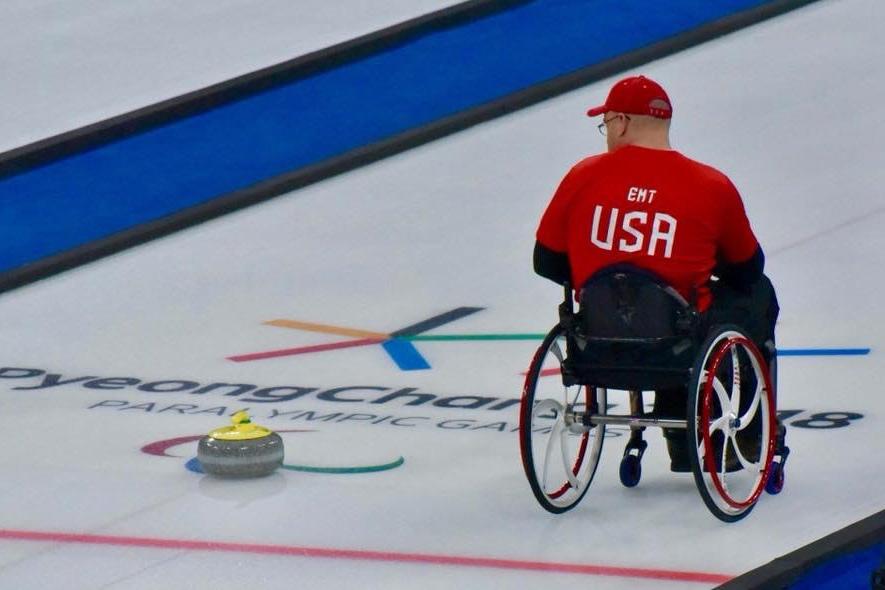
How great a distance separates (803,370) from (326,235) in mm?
2601

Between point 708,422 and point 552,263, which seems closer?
point 708,422

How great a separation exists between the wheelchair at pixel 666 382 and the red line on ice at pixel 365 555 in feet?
0.85

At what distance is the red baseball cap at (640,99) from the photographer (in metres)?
4.88

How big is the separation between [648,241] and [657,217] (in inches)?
2.5

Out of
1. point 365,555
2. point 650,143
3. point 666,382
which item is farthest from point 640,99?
point 365,555

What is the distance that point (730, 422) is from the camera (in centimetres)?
487

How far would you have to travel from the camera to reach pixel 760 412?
5.01 metres

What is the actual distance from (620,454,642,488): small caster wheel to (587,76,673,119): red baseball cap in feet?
3.08

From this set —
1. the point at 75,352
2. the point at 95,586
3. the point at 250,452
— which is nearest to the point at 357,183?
the point at 75,352

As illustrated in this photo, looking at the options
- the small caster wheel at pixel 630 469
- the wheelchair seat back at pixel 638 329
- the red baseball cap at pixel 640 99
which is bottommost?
the small caster wheel at pixel 630 469

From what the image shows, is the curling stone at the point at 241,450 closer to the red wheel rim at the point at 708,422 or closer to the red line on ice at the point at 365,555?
the red line on ice at the point at 365,555

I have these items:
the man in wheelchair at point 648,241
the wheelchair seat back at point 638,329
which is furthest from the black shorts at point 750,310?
the wheelchair seat back at point 638,329

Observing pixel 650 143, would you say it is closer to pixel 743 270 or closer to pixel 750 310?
pixel 743 270

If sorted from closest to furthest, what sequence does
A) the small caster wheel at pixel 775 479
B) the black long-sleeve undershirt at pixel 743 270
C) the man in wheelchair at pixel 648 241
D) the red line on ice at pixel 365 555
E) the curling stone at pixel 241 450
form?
the red line on ice at pixel 365 555 → the man in wheelchair at pixel 648 241 → the black long-sleeve undershirt at pixel 743 270 → the small caster wheel at pixel 775 479 → the curling stone at pixel 241 450
